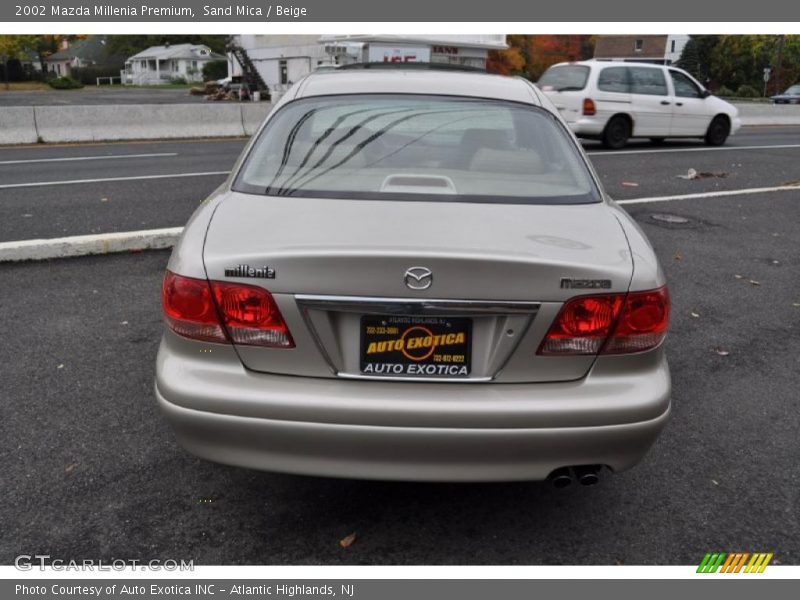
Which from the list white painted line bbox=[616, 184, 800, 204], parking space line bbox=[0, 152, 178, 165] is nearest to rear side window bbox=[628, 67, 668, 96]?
white painted line bbox=[616, 184, 800, 204]

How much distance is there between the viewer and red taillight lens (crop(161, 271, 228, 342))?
263 cm

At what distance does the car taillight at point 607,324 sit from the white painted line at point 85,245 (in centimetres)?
491

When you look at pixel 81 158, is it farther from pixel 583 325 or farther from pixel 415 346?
pixel 583 325

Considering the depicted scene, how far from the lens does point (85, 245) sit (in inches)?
253

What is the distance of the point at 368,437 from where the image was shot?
2521mm

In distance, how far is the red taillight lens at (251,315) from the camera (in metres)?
2.56

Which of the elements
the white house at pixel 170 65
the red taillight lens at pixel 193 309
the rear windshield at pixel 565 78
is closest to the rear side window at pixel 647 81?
the rear windshield at pixel 565 78

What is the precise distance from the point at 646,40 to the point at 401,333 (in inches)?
3882

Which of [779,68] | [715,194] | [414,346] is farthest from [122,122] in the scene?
[779,68]

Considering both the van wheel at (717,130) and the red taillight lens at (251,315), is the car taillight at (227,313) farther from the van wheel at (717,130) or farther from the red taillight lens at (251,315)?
the van wheel at (717,130)

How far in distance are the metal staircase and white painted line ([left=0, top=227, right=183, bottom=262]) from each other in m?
45.5

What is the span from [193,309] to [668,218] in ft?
23.9

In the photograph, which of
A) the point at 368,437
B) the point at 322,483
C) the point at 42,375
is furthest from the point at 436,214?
the point at 42,375

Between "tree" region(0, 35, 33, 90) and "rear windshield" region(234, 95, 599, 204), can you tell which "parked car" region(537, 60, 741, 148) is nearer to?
"rear windshield" region(234, 95, 599, 204)
